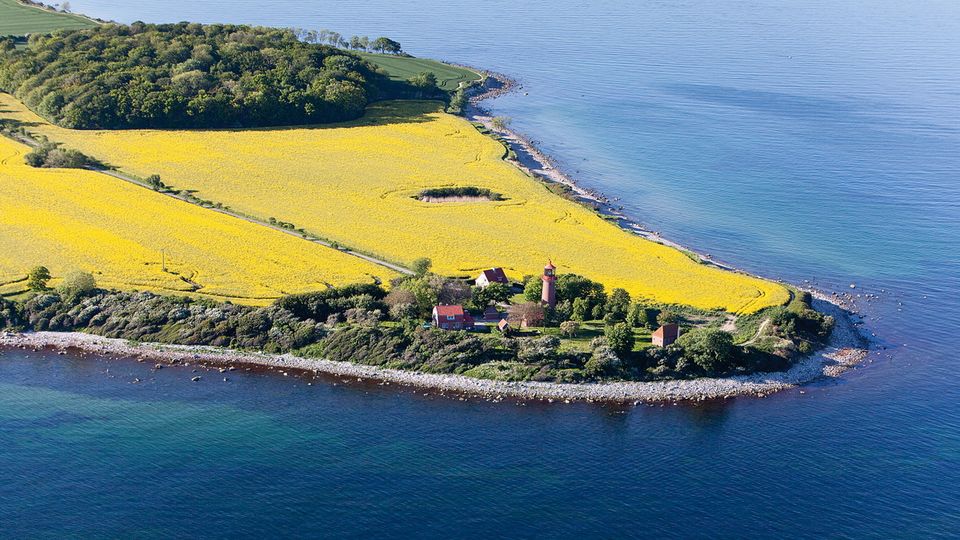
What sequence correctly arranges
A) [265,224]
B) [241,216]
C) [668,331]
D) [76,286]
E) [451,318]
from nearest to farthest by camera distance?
[668,331] < [451,318] < [76,286] < [265,224] < [241,216]

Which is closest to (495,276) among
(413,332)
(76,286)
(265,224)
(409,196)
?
(413,332)

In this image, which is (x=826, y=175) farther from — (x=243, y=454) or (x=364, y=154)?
(x=243, y=454)

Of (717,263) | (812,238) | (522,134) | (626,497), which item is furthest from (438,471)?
(522,134)

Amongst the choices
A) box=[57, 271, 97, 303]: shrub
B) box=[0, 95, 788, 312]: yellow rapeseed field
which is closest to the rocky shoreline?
box=[0, 95, 788, 312]: yellow rapeseed field

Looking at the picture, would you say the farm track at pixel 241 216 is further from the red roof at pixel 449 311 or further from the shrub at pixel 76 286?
the shrub at pixel 76 286

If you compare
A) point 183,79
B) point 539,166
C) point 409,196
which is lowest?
point 409,196

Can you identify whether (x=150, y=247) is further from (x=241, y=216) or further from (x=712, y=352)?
(x=712, y=352)

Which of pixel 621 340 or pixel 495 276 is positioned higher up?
pixel 495 276

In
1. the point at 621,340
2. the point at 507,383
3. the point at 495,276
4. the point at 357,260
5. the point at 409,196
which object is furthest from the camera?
the point at 409,196

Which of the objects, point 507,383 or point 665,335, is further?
point 665,335
